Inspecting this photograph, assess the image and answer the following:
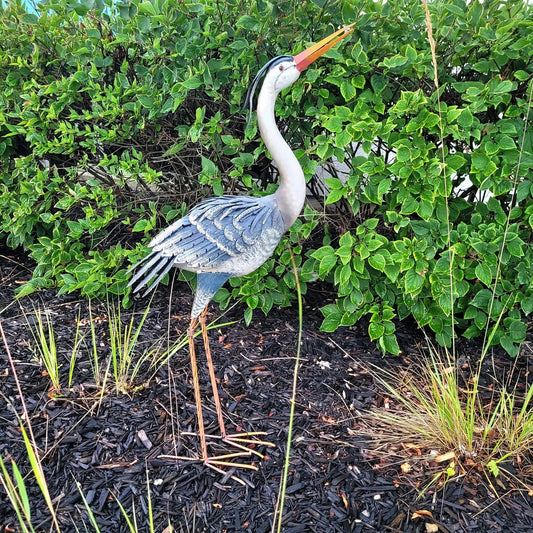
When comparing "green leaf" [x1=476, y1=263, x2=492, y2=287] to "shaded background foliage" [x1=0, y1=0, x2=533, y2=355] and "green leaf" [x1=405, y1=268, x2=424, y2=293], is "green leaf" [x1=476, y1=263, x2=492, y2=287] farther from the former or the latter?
"green leaf" [x1=405, y1=268, x2=424, y2=293]

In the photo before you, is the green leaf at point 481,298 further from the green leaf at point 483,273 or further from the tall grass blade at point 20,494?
the tall grass blade at point 20,494

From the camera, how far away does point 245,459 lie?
2.23m

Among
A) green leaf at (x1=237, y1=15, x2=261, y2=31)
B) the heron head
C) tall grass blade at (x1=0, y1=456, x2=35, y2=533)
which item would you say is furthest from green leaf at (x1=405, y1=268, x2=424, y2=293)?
tall grass blade at (x1=0, y1=456, x2=35, y2=533)

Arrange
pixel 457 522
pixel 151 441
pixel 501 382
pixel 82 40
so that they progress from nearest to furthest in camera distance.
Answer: pixel 457 522 → pixel 151 441 → pixel 501 382 → pixel 82 40

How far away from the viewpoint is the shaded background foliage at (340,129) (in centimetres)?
241

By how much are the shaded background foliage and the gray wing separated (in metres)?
0.66

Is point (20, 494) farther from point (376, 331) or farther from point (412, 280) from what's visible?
point (412, 280)

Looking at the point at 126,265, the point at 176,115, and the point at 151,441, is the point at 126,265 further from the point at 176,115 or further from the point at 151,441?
the point at 151,441

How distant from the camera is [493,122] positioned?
2.68 m

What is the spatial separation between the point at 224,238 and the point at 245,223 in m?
0.11

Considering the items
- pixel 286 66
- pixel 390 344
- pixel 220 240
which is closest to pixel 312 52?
pixel 286 66

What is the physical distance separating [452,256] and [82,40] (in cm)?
248

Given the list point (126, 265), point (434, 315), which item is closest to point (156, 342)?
point (126, 265)

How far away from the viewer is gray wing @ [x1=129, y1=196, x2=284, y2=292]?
2004mm
